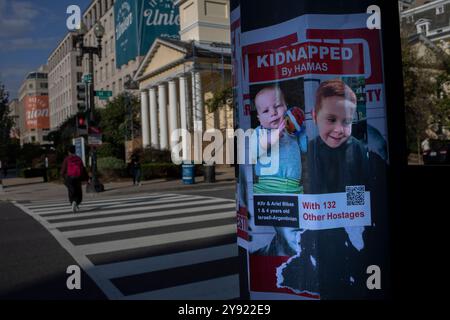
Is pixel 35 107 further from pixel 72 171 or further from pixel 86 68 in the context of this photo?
pixel 72 171

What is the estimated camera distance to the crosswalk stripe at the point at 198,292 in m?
5.00

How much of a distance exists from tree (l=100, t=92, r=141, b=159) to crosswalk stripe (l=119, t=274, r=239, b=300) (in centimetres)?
3638

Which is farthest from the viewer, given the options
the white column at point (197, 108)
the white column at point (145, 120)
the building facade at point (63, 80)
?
the building facade at point (63, 80)

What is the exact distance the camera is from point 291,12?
3.12 m

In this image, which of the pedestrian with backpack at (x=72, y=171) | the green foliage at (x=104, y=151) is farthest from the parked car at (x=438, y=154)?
the green foliage at (x=104, y=151)

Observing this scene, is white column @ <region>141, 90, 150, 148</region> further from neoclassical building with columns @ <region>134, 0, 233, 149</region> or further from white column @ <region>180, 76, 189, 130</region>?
white column @ <region>180, 76, 189, 130</region>

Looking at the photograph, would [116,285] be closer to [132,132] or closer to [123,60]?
[132,132]

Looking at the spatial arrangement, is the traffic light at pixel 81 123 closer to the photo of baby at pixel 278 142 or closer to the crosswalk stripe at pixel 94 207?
the crosswalk stripe at pixel 94 207

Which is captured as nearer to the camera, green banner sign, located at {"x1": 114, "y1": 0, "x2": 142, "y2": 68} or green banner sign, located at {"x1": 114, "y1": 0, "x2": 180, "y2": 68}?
green banner sign, located at {"x1": 114, "y1": 0, "x2": 180, "y2": 68}

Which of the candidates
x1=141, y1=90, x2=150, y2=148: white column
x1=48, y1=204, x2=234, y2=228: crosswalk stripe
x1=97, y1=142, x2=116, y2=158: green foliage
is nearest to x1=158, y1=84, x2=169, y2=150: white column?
x1=141, y1=90, x2=150, y2=148: white column

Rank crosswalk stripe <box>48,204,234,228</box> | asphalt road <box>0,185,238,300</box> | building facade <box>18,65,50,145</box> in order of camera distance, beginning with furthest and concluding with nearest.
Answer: building facade <box>18,65,50,145</box> → crosswalk stripe <box>48,204,234,228</box> → asphalt road <box>0,185,238,300</box>

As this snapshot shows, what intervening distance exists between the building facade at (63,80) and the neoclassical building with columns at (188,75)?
39.0 metres

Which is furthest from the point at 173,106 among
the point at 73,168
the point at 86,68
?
the point at 86,68

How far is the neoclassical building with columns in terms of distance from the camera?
35.9m
